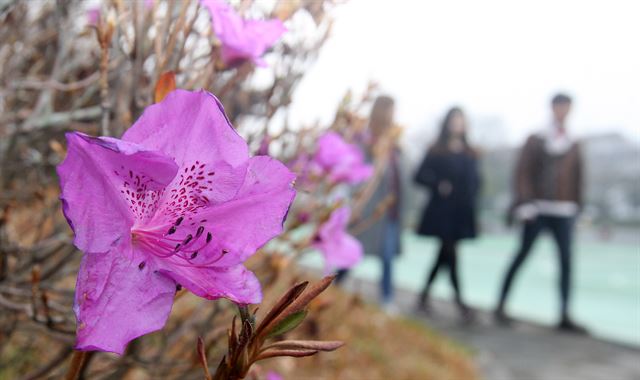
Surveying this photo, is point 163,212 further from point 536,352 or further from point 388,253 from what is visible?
point 388,253

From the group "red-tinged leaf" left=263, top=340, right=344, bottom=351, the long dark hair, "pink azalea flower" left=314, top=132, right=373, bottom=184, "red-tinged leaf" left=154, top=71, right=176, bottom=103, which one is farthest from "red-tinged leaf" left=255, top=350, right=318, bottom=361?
the long dark hair

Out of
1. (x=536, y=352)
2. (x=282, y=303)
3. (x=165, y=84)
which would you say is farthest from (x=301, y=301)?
(x=536, y=352)

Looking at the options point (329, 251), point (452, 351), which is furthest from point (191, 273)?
point (452, 351)

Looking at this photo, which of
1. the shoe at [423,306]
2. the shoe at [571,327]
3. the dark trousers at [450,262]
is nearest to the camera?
the shoe at [571,327]

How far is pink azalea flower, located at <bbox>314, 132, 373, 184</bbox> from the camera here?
1.56m

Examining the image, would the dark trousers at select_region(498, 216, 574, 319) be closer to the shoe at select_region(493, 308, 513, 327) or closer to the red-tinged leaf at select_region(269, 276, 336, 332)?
the shoe at select_region(493, 308, 513, 327)

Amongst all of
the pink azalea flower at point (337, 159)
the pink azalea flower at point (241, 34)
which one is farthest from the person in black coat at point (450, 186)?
the pink azalea flower at point (241, 34)

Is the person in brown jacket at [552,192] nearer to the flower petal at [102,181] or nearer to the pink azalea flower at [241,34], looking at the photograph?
the pink azalea flower at [241,34]

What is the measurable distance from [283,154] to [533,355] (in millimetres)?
3508

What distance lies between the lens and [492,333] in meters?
5.28

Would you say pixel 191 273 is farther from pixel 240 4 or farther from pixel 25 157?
pixel 25 157

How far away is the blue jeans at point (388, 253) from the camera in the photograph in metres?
5.50

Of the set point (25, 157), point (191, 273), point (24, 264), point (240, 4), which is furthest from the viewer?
point (25, 157)

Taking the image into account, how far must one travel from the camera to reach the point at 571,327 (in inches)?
206
